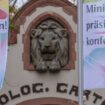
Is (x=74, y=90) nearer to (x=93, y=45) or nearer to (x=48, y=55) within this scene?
(x=48, y=55)

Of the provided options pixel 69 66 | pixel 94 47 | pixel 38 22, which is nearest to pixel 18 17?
pixel 38 22

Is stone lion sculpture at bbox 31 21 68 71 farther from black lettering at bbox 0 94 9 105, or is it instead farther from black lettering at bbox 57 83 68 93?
black lettering at bbox 0 94 9 105

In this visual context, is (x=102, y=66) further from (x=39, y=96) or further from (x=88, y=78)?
(x=39, y=96)

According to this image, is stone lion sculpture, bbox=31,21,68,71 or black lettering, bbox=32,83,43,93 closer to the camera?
stone lion sculpture, bbox=31,21,68,71

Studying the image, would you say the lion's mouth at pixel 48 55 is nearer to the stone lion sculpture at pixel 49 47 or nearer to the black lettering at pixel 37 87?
the stone lion sculpture at pixel 49 47

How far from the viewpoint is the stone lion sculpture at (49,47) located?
16.7 metres

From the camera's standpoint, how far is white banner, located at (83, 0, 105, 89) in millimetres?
9617

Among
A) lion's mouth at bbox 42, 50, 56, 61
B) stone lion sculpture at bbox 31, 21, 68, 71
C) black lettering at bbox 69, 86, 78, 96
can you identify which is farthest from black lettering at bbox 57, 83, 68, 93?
lion's mouth at bbox 42, 50, 56, 61

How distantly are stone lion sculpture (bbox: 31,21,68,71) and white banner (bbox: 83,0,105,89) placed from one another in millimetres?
6852

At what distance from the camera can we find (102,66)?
9695 mm

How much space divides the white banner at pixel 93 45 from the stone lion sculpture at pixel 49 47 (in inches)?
270

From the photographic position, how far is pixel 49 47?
16688mm

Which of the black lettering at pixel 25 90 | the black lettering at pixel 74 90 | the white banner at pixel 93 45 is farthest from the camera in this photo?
the black lettering at pixel 25 90

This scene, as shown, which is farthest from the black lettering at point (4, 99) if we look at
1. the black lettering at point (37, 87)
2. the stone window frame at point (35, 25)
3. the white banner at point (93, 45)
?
the white banner at point (93, 45)
